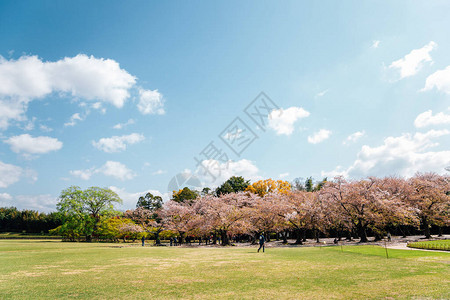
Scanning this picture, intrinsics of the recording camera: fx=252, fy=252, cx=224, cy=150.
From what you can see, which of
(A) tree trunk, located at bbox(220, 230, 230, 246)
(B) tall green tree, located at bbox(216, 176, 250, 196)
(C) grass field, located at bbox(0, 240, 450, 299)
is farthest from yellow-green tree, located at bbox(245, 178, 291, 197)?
(C) grass field, located at bbox(0, 240, 450, 299)

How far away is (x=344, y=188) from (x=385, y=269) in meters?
23.6

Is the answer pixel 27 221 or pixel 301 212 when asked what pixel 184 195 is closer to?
pixel 301 212

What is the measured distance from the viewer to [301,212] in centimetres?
3434

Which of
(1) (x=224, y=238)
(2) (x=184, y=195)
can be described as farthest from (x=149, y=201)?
(1) (x=224, y=238)

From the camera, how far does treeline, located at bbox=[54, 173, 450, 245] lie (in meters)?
31.5

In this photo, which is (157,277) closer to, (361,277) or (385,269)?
(361,277)

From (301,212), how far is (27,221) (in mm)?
79995

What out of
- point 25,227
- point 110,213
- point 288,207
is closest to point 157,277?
point 288,207

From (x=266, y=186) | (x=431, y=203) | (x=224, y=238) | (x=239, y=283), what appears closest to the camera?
(x=239, y=283)

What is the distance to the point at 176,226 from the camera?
42156mm

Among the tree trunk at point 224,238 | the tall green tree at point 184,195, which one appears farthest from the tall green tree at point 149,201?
the tree trunk at point 224,238

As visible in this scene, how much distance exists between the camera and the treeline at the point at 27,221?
71938mm

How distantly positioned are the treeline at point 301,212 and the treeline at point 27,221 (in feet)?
89.5

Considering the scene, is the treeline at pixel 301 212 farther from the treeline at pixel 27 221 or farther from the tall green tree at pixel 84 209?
the treeline at pixel 27 221
